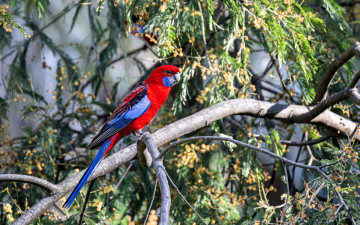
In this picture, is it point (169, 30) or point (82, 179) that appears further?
point (169, 30)

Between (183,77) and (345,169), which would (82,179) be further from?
(345,169)

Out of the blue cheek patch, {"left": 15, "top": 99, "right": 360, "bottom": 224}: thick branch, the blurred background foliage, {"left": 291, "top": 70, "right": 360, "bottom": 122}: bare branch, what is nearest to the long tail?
{"left": 15, "top": 99, "right": 360, "bottom": 224}: thick branch

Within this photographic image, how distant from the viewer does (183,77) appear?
112 inches

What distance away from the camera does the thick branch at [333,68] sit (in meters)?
2.60

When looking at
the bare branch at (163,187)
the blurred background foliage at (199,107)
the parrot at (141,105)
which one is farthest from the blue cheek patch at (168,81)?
the bare branch at (163,187)

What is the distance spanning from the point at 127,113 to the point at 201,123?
42cm

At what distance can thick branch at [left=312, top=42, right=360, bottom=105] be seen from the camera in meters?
2.60

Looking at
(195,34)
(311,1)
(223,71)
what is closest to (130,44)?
(311,1)

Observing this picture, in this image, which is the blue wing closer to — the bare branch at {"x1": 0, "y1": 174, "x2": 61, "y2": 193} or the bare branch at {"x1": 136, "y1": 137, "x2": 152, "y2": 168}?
the bare branch at {"x1": 136, "y1": 137, "x2": 152, "y2": 168}

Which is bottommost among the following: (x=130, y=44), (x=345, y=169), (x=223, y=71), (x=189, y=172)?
(x=345, y=169)

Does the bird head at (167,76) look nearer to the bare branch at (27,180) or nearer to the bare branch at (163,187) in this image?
the bare branch at (163,187)

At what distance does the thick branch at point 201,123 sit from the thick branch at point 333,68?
126 millimetres

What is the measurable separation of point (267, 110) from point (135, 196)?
1.11m

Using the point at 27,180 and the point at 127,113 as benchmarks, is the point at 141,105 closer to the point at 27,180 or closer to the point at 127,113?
the point at 127,113
